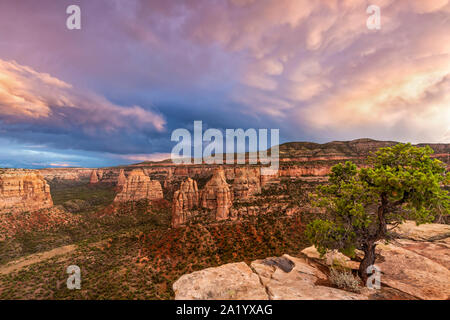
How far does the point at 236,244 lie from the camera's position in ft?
130

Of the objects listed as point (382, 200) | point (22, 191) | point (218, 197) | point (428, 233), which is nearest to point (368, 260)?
point (382, 200)

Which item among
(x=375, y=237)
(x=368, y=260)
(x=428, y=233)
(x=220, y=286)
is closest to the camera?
(x=220, y=286)

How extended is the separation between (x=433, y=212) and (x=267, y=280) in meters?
12.5

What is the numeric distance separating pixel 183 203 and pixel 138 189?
51874mm

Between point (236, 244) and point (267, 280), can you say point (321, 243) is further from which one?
point (236, 244)

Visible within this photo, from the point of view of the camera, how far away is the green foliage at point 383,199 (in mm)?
10305

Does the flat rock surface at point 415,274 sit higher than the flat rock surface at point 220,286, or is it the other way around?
the flat rock surface at point 220,286

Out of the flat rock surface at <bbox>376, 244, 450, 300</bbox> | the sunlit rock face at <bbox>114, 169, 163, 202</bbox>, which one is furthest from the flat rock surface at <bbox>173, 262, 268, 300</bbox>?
the sunlit rock face at <bbox>114, 169, 163, 202</bbox>

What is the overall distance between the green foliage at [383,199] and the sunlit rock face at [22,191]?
101 m

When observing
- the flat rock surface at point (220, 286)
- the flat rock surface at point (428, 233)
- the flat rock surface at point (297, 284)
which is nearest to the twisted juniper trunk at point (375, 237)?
the flat rock surface at point (297, 284)

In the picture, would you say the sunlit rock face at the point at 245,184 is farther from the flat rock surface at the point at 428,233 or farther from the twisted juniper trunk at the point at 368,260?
the twisted juniper trunk at the point at 368,260

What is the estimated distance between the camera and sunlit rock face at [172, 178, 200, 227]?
53.9m

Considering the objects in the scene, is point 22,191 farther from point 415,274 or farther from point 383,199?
point 415,274

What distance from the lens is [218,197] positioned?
172 ft
